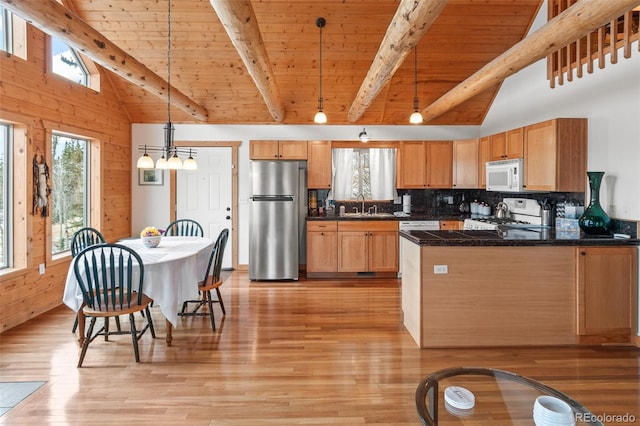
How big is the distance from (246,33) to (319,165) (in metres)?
3.38

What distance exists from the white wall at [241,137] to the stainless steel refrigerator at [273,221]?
65cm

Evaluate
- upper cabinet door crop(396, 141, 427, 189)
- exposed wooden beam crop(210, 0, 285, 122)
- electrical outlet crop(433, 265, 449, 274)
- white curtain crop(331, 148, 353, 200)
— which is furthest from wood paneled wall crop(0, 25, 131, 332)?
upper cabinet door crop(396, 141, 427, 189)

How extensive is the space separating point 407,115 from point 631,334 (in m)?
4.09

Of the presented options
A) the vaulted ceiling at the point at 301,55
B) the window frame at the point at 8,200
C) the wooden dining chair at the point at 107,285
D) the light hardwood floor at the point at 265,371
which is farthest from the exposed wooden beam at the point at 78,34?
the light hardwood floor at the point at 265,371

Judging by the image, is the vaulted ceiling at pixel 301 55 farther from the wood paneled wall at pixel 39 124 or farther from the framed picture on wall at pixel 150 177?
the framed picture on wall at pixel 150 177

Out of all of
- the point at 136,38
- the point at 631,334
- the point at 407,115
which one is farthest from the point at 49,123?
the point at 631,334

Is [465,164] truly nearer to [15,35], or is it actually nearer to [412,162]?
[412,162]

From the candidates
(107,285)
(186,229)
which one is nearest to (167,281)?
(107,285)

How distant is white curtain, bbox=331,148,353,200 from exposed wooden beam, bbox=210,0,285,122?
2301 mm

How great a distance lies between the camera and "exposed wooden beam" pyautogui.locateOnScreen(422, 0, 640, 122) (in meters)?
2.26

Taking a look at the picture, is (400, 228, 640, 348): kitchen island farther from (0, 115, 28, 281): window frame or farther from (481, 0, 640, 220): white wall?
(0, 115, 28, 281): window frame

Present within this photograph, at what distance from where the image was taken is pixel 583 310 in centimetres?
326

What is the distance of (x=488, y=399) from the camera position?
163 centimetres

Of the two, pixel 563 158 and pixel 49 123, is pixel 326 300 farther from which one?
pixel 49 123
